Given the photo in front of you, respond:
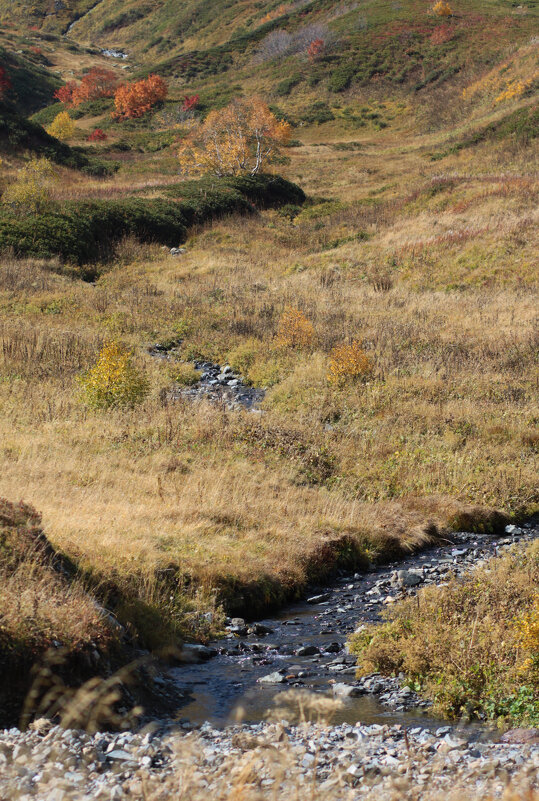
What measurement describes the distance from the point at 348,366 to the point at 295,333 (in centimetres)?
306

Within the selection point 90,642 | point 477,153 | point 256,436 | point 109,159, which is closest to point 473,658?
point 90,642

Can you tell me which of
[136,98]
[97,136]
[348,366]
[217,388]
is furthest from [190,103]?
[348,366]

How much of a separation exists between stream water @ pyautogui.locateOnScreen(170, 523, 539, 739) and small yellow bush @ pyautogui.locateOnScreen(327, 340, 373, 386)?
680cm

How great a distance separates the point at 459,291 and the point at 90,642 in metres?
22.4

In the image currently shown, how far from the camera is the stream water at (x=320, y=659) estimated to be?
5582mm

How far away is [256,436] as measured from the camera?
13.6 meters

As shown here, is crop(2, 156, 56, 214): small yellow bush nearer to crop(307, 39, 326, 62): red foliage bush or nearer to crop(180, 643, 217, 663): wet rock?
crop(180, 643, 217, 663): wet rock

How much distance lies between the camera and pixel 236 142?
4753 centimetres

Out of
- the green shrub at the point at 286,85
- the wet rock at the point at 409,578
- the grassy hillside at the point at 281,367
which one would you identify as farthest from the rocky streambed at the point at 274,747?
the green shrub at the point at 286,85

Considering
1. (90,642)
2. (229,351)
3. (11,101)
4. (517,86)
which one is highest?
(517,86)

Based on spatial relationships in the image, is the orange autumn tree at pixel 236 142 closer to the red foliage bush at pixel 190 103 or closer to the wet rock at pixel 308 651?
the red foliage bush at pixel 190 103

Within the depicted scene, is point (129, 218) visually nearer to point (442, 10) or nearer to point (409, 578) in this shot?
point (409, 578)

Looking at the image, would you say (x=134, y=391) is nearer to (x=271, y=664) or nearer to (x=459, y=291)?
(x=271, y=664)

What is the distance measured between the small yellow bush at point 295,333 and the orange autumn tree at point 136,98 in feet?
213
